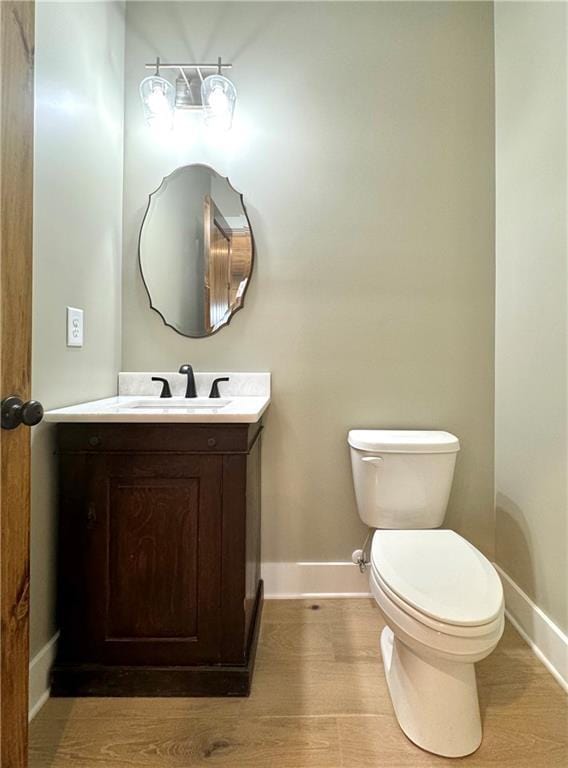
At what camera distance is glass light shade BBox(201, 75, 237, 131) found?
163 centimetres

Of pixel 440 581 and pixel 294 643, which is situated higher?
pixel 440 581

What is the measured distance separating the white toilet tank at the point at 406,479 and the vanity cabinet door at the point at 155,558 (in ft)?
1.92

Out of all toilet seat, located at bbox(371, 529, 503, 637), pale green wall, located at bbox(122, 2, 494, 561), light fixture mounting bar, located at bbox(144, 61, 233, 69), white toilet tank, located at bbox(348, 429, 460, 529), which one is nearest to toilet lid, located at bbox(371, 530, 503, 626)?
toilet seat, located at bbox(371, 529, 503, 637)

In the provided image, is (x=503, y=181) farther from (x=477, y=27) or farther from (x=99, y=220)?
(x=99, y=220)

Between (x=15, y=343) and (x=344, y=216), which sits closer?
(x=15, y=343)

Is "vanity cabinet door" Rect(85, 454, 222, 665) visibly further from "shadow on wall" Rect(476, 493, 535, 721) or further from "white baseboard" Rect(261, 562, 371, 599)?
"shadow on wall" Rect(476, 493, 535, 721)

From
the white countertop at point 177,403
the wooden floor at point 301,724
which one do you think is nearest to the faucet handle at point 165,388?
the white countertop at point 177,403

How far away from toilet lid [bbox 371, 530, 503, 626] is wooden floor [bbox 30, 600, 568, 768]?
1.35 ft

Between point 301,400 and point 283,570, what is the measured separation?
737 mm

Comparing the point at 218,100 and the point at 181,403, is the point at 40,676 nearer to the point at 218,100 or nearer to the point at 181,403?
the point at 181,403

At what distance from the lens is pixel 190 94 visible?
5.63ft

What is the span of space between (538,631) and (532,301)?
117 cm

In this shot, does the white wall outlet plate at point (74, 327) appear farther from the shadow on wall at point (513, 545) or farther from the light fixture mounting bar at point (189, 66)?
the shadow on wall at point (513, 545)

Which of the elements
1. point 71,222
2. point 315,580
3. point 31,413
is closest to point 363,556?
point 315,580
